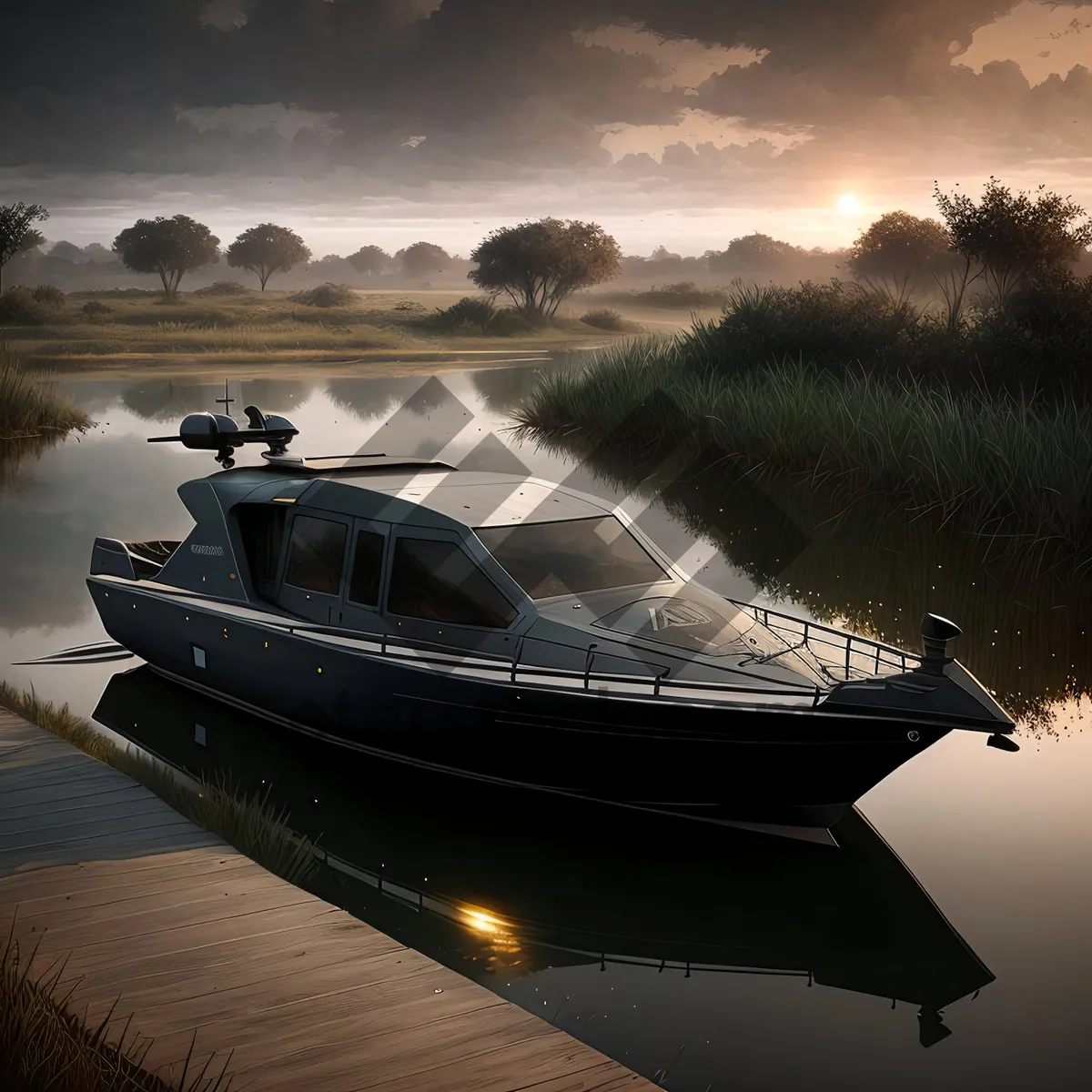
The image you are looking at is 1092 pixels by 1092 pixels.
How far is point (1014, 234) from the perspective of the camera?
2970 cm

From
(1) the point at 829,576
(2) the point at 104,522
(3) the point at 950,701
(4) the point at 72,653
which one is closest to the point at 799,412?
(1) the point at 829,576

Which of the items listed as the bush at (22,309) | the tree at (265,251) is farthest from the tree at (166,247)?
the bush at (22,309)

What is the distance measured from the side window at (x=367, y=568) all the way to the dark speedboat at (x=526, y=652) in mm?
16

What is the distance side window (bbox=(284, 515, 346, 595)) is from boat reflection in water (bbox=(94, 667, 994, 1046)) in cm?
130

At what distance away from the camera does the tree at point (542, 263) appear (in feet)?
227

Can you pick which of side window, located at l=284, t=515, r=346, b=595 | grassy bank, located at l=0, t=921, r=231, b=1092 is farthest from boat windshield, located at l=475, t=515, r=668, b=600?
grassy bank, located at l=0, t=921, r=231, b=1092

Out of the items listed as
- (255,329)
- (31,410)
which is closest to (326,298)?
(255,329)

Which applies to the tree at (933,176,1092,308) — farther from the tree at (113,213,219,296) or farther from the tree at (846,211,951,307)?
the tree at (113,213,219,296)

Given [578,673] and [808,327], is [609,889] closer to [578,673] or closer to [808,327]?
[578,673]

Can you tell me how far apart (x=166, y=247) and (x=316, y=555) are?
80.1 m

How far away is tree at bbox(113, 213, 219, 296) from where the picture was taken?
3206 inches

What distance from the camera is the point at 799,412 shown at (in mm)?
19672

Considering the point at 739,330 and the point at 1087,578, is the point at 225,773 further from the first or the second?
the point at 739,330

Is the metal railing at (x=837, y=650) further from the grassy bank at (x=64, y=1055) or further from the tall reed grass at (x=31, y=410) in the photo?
the tall reed grass at (x=31, y=410)
